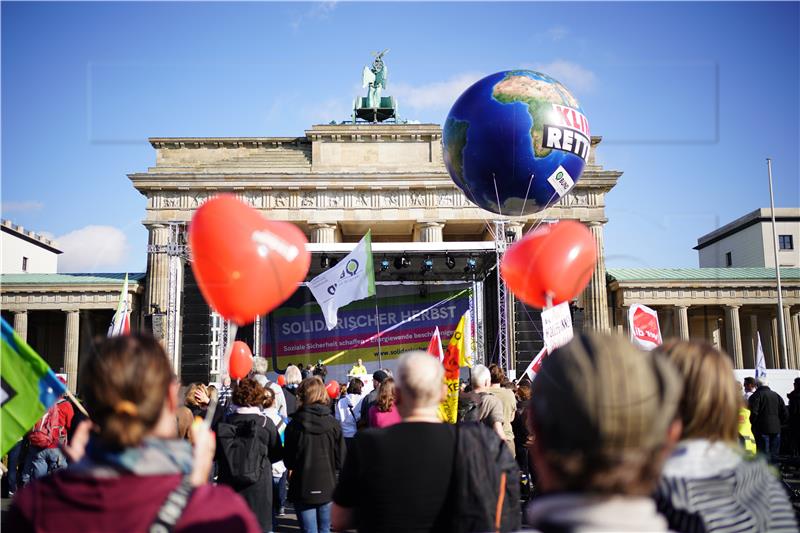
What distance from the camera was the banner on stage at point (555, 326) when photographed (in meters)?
6.81

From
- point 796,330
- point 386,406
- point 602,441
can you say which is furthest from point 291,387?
point 796,330

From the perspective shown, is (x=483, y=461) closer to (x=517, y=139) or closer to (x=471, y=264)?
(x=517, y=139)

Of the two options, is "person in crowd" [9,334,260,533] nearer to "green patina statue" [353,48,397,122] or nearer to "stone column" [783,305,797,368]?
"green patina statue" [353,48,397,122]

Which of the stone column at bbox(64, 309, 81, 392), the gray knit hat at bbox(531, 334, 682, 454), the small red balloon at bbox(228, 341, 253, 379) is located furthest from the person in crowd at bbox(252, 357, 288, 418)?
the stone column at bbox(64, 309, 81, 392)

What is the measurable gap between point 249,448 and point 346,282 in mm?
9819

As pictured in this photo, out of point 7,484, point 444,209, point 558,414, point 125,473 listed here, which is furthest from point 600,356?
point 444,209

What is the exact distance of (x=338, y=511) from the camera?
2.97 metres

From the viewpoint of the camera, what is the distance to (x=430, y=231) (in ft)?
116

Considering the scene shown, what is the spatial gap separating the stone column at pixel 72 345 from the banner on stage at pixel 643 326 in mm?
33897

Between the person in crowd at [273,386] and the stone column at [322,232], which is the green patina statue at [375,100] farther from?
the person in crowd at [273,386]

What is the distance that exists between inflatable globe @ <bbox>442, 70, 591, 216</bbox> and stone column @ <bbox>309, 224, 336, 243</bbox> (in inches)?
1076

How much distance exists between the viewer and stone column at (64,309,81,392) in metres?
36.9

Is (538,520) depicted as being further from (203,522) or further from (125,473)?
(125,473)

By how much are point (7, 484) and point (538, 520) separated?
12.2 m
